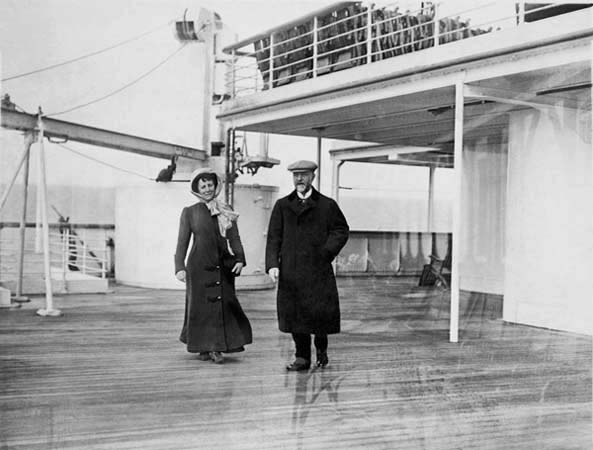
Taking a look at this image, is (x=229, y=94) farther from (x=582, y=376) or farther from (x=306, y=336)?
(x=582, y=376)

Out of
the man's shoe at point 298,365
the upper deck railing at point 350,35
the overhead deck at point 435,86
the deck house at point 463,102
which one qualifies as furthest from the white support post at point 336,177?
the man's shoe at point 298,365

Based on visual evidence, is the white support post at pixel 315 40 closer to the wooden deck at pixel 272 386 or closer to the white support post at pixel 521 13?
the wooden deck at pixel 272 386

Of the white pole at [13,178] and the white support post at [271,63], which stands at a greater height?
the white support post at [271,63]

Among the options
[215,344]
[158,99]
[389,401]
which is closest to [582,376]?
[389,401]

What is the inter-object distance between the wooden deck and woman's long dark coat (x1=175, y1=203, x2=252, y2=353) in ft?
0.33

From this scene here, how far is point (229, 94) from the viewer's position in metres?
2.75

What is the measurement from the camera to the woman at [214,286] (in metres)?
3.50

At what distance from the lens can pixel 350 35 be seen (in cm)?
323

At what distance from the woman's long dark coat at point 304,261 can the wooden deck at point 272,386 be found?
157mm

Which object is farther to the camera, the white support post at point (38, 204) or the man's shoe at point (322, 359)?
the man's shoe at point (322, 359)

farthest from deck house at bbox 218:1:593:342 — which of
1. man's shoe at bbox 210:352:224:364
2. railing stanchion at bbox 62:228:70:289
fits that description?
man's shoe at bbox 210:352:224:364

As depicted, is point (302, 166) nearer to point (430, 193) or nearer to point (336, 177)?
point (336, 177)

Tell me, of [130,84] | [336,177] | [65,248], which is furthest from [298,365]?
[130,84]

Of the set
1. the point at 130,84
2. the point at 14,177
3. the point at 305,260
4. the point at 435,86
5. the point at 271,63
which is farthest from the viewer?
the point at 435,86
